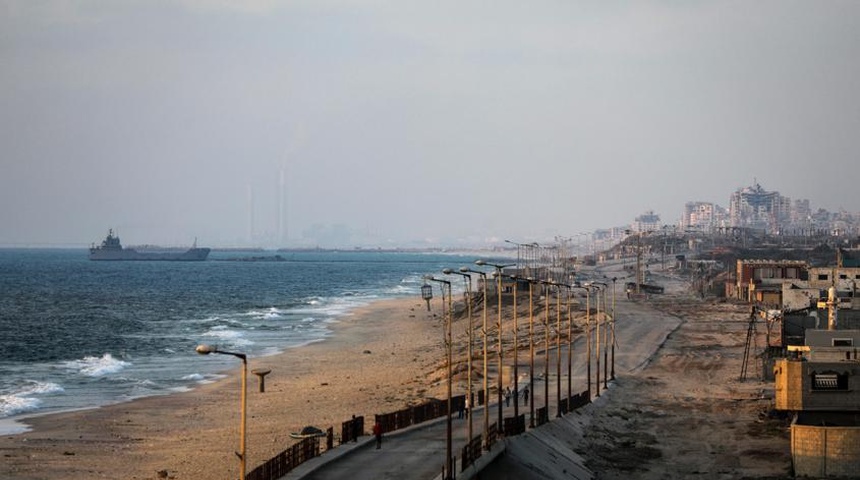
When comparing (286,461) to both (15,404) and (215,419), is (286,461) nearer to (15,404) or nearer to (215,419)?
(215,419)

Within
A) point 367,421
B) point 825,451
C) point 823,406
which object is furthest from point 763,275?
point 825,451

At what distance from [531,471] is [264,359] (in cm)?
5038

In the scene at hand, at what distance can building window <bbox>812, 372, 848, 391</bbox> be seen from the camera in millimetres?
43625

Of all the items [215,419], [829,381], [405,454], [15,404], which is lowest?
[215,419]

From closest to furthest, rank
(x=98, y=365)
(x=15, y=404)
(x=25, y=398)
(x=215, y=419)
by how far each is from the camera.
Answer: (x=215, y=419)
(x=15, y=404)
(x=25, y=398)
(x=98, y=365)

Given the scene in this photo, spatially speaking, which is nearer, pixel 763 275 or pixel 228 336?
pixel 228 336

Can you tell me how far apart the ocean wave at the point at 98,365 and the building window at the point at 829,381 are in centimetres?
4978

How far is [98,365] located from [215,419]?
2837cm

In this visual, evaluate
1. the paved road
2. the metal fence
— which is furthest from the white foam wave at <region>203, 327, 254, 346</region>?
the metal fence

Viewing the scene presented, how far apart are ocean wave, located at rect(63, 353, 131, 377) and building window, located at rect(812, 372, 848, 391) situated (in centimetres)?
4978

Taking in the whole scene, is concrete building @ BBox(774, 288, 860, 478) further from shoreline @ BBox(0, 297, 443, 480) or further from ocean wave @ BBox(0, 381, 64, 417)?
ocean wave @ BBox(0, 381, 64, 417)

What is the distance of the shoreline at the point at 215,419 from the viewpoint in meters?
42.7

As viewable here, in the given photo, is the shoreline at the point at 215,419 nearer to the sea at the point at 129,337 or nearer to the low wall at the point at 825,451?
the sea at the point at 129,337

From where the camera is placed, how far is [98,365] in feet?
259
